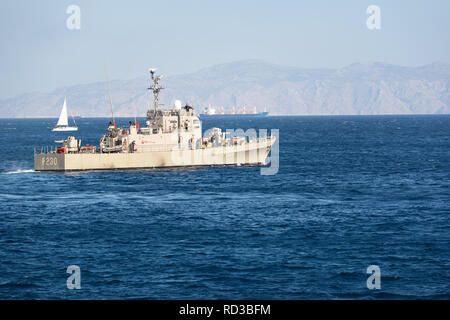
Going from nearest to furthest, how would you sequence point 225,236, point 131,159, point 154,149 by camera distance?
point 225,236, point 131,159, point 154,149

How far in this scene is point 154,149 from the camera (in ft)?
247

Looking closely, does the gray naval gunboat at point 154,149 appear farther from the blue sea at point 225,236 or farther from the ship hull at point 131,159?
the blue sea at point 225,236

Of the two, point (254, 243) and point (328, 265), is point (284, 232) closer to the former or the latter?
point (254, 243)

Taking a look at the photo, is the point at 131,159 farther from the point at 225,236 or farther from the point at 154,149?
the point at 225,236

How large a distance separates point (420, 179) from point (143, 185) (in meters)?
32.1

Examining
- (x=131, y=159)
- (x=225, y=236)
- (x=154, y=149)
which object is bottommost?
(x=225, y=236)

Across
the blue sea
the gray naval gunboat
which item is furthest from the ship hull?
the blue sea

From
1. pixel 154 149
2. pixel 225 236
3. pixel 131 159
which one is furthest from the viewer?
pixel 154 149

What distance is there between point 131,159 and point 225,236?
39.1m

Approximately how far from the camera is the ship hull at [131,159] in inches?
2864

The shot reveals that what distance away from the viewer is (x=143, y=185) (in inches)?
2424

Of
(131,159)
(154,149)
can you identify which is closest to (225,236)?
(131,159)

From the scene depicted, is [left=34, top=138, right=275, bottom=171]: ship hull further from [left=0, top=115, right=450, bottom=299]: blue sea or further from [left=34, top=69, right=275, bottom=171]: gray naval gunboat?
[left=0, top=115, right=450, bottom=299]: blue sea
